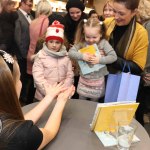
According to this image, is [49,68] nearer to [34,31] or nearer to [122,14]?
[122,14]

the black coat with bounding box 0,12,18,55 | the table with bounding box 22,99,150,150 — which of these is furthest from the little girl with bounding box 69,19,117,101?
the black coat with bounding box 0,12,18,55

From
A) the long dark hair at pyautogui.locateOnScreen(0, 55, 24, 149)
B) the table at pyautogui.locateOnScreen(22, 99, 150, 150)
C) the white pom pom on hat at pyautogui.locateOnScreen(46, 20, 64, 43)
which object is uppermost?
the white pom pom on hat at pyautogui.locateOnScreen(46, 20, 64, 43)

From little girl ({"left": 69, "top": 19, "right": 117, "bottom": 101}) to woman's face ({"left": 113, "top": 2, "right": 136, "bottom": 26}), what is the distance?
17 centimetres

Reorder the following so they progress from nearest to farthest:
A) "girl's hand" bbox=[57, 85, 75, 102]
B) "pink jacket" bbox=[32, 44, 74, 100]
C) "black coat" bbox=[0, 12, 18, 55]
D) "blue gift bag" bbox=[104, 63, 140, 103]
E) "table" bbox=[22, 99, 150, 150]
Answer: "table" bbox=[22, 99, 150, 150] → "girl's hand" bbox=[57, 85, 75, 102] → "blue gift bag" bbox=[104, 63, 140, 103] → "pink jacket" bbox=[32, 44, 74, 100] → "black coat" bbox=[0, 12, 18, 55]

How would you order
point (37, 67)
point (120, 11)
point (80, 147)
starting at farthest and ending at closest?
point (37, 67)
point (120, 11)
point (80, 147)

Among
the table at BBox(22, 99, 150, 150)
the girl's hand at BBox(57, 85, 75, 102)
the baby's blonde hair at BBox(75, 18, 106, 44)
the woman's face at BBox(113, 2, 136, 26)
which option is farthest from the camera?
the baby's blonde hair at BBox(75, 18, 106, 44)

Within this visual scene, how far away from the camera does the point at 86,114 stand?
1.68 m

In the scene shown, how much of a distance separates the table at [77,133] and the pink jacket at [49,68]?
1.89 feet

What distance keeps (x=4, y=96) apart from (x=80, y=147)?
51 centimetres

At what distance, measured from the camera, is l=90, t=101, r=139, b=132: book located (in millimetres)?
1390

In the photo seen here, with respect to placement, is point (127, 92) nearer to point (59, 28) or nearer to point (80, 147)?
point (80, 147)

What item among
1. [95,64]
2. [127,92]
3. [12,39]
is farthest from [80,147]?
[12,39]

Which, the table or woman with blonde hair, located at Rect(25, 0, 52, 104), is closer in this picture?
the table

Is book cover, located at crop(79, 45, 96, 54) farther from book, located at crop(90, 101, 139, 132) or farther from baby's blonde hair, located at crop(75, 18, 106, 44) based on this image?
book, located at crop(90, 101, 139, 132)
